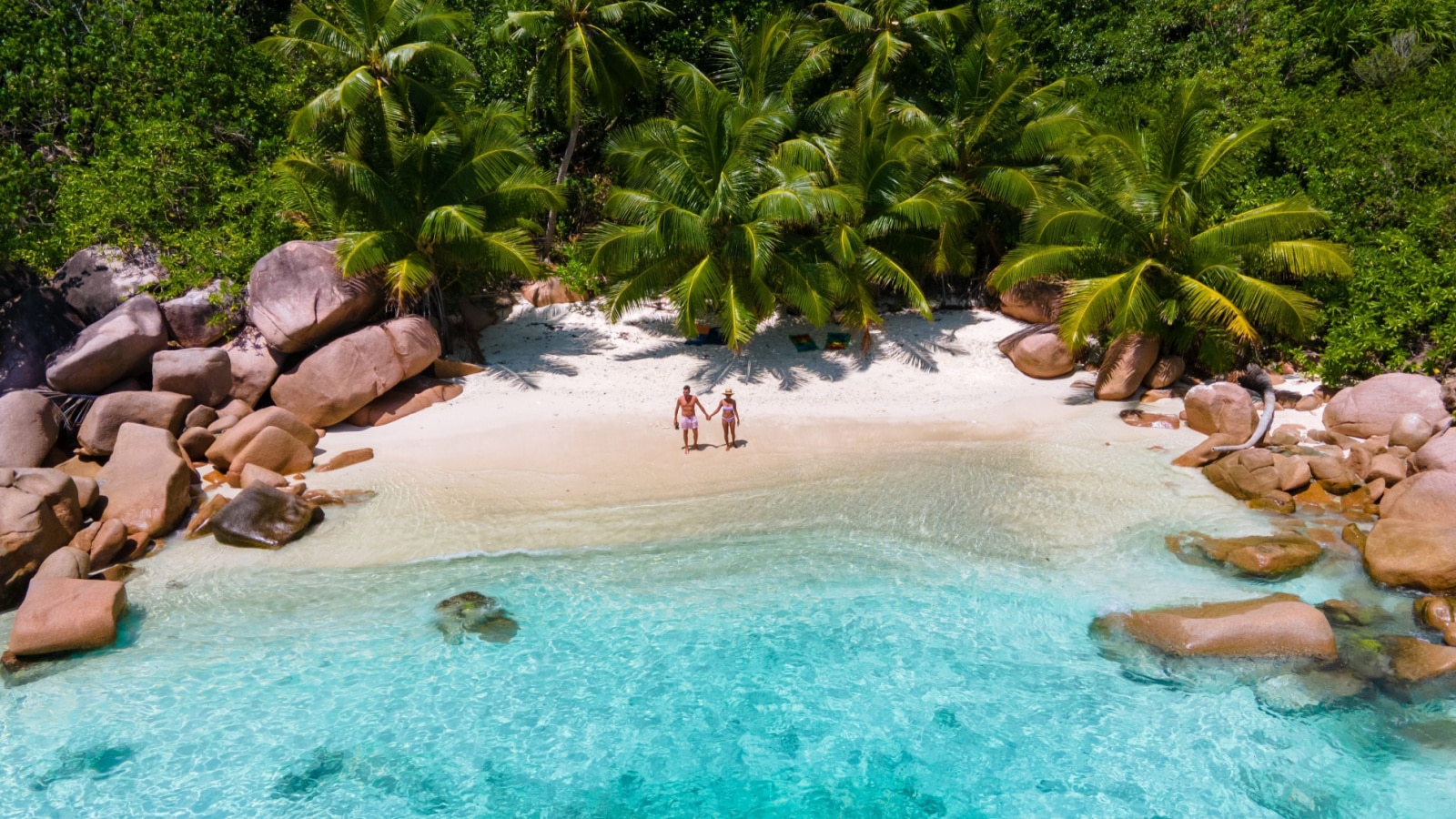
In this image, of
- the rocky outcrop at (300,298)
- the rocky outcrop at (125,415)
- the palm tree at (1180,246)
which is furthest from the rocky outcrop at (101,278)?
the palm tree at (1180,246)

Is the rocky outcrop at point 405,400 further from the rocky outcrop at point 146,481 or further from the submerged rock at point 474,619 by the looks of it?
the submerged rock at point 474,619

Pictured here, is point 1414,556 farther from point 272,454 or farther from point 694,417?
point 272,454

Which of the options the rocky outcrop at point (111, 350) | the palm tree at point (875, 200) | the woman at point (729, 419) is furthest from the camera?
the palm tree at point (875, 200)

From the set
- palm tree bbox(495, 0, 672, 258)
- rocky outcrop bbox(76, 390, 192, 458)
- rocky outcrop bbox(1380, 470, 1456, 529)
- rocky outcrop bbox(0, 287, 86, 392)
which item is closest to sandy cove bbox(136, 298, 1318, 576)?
rocky outcrop bbox(1380, 470, 1456, 529)

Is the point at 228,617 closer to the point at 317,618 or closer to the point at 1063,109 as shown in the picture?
the point at 317,618

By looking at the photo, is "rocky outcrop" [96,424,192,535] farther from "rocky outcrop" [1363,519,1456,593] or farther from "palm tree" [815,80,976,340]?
"rocky outcrop" [1363,519,1456,593]

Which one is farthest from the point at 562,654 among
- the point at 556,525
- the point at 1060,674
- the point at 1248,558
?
the point at 1248,558
